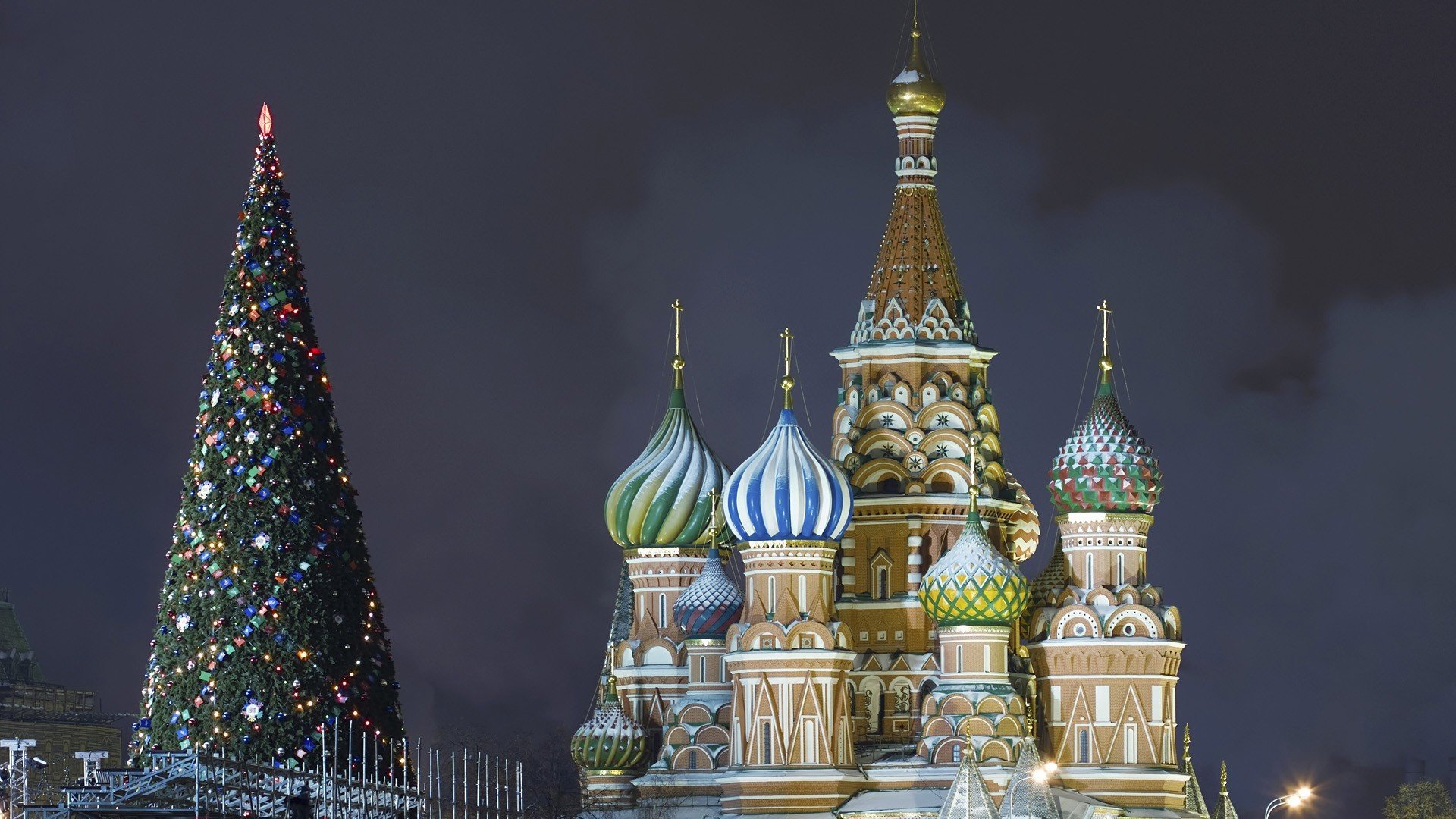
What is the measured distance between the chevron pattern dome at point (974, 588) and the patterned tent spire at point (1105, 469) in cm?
179

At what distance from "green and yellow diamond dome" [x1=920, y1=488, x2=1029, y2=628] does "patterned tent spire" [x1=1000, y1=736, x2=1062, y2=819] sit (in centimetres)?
557

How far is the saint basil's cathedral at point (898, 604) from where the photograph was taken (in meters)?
52.6

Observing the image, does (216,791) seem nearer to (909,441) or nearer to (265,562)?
(265,562)

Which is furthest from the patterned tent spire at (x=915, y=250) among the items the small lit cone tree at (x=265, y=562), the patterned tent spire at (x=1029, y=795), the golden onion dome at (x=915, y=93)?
the small lit cone tree at (x=265, y=562)

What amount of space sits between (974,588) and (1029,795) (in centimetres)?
670

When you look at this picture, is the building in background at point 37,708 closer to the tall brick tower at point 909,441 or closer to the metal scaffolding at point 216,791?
the tall brick tower at point 909,441

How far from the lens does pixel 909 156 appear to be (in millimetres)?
56812

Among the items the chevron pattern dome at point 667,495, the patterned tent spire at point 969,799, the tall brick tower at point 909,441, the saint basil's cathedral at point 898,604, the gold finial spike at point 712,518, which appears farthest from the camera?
the chevron pattern dome at point 667,495

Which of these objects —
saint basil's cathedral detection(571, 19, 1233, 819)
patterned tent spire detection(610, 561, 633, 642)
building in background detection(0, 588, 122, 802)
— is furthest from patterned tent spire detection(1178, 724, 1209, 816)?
building in background detection(0, 588, 122, 802)

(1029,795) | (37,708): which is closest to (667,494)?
(1029,795)

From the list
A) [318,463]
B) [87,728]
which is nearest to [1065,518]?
[318,463]

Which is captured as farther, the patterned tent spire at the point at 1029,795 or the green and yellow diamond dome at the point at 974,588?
the green and yellow diamond dome at the point at 974,588

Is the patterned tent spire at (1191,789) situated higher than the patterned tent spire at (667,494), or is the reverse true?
the patterned tent spire at (667,494)

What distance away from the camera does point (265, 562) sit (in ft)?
133
